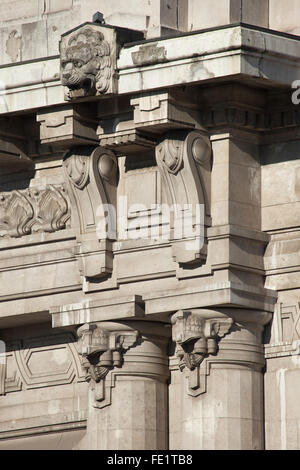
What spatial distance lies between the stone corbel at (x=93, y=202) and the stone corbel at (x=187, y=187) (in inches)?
30.2

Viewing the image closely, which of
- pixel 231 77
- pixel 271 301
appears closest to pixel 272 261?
pixel 271 301

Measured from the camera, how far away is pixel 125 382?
78.2ft

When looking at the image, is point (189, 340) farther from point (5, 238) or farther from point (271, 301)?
point (5, 238)

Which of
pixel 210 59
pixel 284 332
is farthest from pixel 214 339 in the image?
pixel 210 59

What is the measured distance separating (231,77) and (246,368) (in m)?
2.79

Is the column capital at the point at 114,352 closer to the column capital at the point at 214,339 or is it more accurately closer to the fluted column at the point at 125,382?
the fluted column at the point at 125,382

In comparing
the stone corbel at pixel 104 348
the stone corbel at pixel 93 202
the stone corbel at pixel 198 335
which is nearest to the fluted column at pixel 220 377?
the stone corbel at pixel 198 335

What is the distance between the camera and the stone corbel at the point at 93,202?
2403 cm

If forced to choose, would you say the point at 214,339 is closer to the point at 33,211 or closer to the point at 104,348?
the point at 104,348

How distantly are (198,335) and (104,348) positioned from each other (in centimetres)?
113

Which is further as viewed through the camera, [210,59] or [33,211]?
[33,211]

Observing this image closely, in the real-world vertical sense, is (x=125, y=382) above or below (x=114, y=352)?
below

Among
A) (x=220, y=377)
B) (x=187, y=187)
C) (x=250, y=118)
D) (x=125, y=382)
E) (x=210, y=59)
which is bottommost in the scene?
(x=220, y=377)

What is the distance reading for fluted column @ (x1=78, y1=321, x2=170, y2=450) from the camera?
23.8 m
